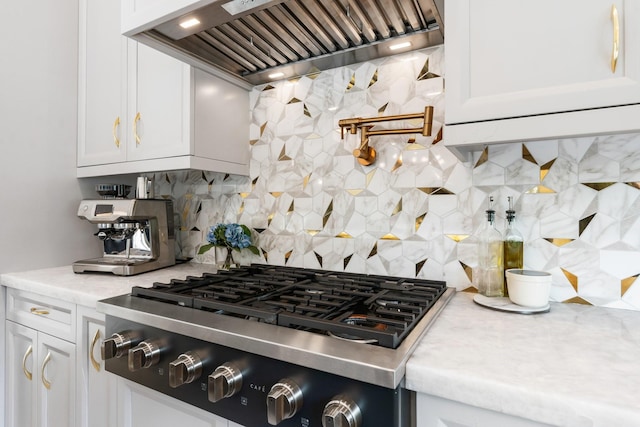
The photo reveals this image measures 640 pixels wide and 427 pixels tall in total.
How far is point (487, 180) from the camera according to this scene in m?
1.18

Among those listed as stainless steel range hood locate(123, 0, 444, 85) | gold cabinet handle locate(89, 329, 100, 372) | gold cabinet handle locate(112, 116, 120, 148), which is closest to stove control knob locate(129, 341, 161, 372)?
gold cabinet handle locate(89, 329, 100, 372)

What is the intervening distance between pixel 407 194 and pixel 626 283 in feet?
2.27

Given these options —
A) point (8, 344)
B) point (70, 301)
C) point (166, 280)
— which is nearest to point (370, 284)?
point (166, 280)

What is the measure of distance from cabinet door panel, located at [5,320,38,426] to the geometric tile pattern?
755mm

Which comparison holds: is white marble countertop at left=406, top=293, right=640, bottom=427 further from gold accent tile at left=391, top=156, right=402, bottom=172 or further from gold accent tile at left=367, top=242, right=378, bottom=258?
gold accent tile at left=391, top=156, right=402, bottom=172

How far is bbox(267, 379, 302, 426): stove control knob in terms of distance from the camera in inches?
26.0

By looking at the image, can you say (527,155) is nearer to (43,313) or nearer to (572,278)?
(572,278)

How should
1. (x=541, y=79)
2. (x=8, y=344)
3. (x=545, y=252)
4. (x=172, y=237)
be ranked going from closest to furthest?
(x=541, y=79)
(x=545, y=252)
(x=8, y=344)
(x=172, y=237)

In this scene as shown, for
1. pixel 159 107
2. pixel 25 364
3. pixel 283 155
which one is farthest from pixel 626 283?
pixel 25 364

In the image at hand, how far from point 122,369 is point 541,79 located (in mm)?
1332

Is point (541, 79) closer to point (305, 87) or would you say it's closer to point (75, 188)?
point (305, 87)

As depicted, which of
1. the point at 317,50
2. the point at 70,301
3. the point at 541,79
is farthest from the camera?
the point at 317,50

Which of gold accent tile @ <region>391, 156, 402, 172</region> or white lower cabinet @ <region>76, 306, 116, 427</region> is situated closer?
white lower cabinet @ <region>76, 306, 116, 427</region>

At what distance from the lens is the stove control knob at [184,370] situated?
0.79 m
